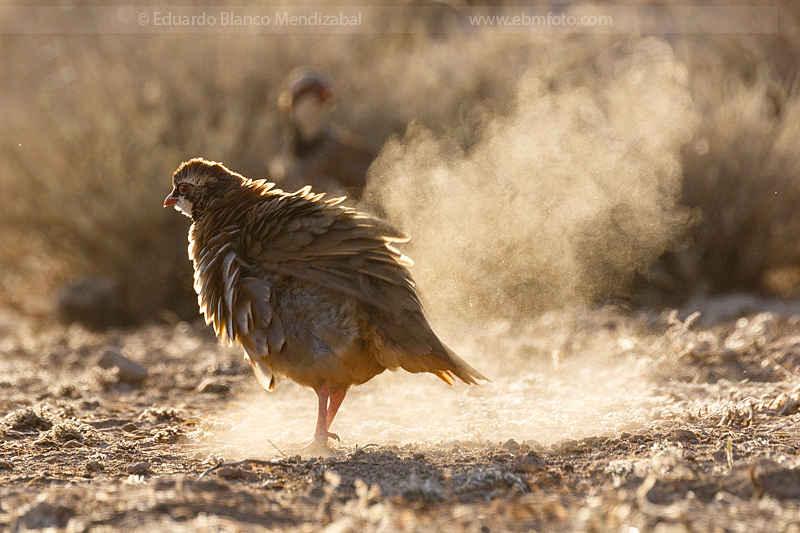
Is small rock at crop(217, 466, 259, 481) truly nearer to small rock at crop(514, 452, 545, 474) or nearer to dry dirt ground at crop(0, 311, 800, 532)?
dry dirt ground at crop(0, 311, 800, 532)

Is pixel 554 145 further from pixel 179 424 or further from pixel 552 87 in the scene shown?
pixel 179 424

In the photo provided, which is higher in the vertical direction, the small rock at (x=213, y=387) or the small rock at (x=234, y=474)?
the small rock at (x=213, y=387)

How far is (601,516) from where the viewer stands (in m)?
2.59

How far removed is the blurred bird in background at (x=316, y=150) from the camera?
7.18 metres

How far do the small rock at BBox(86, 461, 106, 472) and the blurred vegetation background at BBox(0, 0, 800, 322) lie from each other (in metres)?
5.89

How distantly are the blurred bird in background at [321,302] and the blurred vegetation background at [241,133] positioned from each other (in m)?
4.84

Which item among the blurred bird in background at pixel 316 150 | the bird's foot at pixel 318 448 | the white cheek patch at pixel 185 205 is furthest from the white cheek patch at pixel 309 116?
the bird's foot at pixel 318 448

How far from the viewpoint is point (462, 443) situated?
164 inches

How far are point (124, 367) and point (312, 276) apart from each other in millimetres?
2911

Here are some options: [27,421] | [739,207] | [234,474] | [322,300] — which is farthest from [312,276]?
[739,207]

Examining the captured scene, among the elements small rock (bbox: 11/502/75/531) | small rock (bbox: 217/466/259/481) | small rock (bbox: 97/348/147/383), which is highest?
small rock (bbox: 97/348/147/383)

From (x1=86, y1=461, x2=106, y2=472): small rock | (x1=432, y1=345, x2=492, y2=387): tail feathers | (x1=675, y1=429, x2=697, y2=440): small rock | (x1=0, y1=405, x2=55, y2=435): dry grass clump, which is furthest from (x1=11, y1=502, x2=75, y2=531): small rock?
(x1=675, y1=429, x2=697, y2=440): small rock

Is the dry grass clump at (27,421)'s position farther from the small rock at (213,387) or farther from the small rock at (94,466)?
the small rock at (213,387)

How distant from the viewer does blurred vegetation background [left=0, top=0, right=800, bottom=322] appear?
8367 mm
